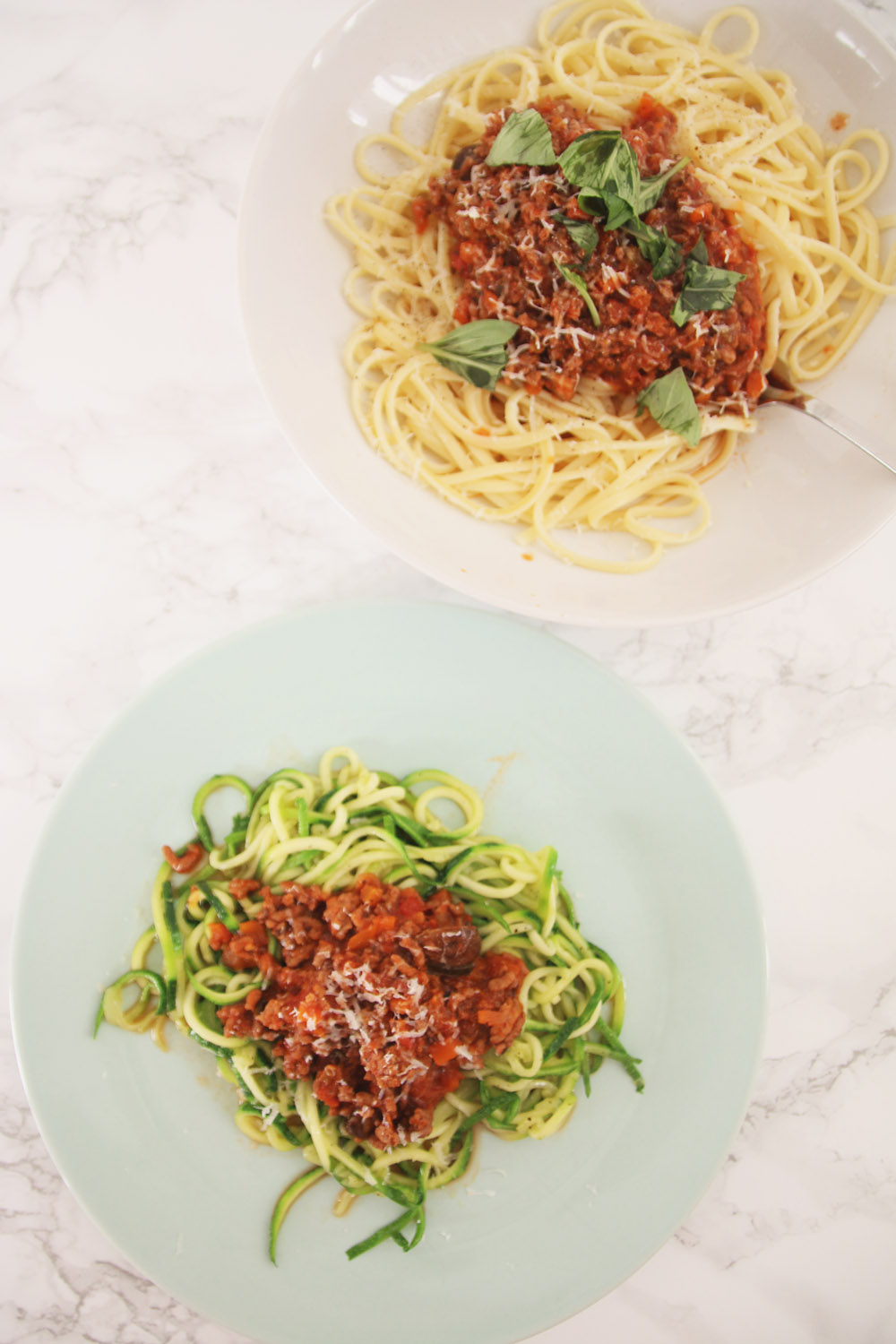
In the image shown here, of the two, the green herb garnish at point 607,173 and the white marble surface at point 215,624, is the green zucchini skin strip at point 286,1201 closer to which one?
the white marble surface at point 215,624

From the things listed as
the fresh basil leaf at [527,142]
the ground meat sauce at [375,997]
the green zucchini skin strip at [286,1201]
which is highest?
the fresh basil leaf at [527,142]

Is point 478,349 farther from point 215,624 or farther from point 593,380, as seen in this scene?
point 215,624

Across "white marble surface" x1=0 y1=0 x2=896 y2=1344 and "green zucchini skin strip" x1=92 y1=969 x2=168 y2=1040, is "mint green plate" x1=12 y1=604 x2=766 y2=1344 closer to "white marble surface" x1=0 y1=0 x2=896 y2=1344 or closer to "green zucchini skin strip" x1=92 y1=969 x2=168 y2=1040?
"green zucchini skin strip" x1=92 y1=969 x2=168 y2=1040

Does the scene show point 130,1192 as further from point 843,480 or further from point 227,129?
point 227,129

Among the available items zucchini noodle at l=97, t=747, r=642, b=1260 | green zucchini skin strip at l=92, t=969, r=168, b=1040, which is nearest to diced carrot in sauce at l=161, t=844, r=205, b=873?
zucchini noodle at l=97, t=747, r=642, b=1260

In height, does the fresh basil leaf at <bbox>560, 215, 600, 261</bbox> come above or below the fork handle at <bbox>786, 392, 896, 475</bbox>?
below

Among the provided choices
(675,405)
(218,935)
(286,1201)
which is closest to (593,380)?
(675,405)

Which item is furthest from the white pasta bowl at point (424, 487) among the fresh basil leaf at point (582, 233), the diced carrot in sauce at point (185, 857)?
the diced carrot in sauce at point (185, 857)
